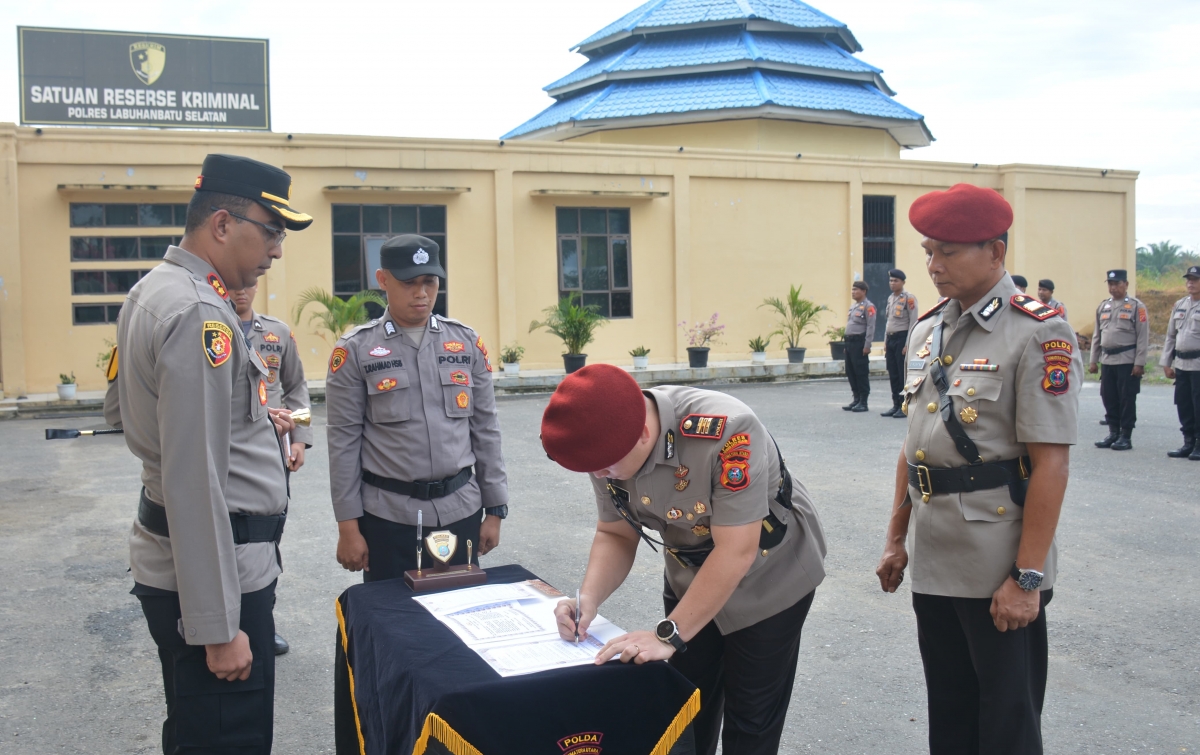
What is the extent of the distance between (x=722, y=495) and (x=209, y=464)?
4.11ft

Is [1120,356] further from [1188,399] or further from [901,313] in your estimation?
[901,313]

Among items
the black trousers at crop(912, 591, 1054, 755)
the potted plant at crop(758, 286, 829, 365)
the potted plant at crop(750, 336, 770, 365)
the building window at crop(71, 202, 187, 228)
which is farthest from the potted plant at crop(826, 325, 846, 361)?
the black trousers at crop(912, 591, 1054, 755)

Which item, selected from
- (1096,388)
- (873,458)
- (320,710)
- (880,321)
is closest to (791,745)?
(320,710)

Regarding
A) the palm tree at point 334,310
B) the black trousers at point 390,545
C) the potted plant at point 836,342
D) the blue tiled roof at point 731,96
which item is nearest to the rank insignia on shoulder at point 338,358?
the black trousers at point 390,545

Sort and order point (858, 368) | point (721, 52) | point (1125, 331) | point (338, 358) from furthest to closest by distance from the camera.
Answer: point (721, 52), point (858, 368), point (1125, 331), point (338, 358)

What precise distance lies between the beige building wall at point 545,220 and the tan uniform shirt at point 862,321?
6.70m

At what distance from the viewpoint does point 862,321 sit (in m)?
14.0

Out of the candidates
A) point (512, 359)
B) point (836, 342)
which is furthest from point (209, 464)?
point (836, 342)

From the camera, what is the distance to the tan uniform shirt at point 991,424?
2635mm

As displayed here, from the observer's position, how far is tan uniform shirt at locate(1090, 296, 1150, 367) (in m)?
10.4

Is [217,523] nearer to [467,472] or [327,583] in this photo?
[467,472]

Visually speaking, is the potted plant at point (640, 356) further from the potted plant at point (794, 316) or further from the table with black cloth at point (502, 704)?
the table with black cloth at point (502, 704)

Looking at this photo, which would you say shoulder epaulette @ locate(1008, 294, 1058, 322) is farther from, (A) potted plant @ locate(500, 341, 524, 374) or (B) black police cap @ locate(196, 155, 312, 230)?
(A) potted plant @ locate(500, 341, 524, 374)

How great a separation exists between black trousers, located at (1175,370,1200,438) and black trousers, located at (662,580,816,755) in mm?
8386
